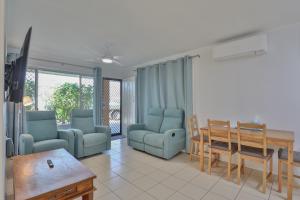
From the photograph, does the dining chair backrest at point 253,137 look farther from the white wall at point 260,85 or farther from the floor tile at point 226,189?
the white wall at point 260,85

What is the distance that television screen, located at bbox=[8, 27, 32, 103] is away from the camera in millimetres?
1248

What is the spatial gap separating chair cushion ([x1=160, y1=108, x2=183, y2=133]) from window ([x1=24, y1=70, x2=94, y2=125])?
7.47 feet

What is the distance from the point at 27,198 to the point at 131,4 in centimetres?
212

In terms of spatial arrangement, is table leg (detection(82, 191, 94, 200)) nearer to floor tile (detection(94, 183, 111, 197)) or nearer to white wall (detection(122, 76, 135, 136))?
floor tile (detection(94, 183, 111, 197))

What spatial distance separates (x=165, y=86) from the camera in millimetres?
4301

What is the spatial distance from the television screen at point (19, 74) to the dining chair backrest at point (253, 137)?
2.53 m

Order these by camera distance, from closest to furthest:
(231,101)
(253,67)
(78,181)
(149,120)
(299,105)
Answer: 1. (78,181)
2. (299,105)
3. (253,67)
4. (231,101)
5. (149,120)

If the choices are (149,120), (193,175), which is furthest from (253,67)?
(149,120)

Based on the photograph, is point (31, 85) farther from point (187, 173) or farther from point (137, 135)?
point (187, 173)

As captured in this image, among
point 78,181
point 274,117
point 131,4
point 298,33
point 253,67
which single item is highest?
point 131,4

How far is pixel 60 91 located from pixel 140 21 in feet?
10.3

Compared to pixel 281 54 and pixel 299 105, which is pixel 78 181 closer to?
pixel 299 105

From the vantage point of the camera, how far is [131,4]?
1983 mm

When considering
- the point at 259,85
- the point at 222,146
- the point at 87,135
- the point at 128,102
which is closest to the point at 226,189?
the point at 222,146
